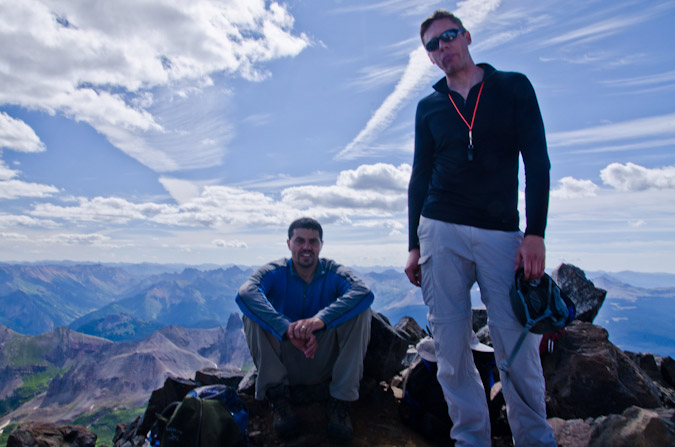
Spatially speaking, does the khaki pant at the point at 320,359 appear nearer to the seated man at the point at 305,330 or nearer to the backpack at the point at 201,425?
the seated man at the point at 305,330

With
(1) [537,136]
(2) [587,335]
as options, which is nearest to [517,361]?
(1) [537,136]

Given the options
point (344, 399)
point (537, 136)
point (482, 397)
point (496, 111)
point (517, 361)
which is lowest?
point (344, 399)

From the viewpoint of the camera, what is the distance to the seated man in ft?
20.0

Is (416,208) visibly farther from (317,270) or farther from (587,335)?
(587,335)

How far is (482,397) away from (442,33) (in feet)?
15.0

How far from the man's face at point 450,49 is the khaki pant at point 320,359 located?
13.9 feet

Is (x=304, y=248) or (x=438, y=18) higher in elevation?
(x=438, y=18)

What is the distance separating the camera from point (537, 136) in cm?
418

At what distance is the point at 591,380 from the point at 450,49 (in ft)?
22.9

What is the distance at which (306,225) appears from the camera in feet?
24.2

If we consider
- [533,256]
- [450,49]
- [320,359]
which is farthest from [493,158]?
[320,359]

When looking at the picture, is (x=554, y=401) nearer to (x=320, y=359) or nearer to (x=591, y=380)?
(x=591, y=380)

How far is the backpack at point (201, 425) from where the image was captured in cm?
506

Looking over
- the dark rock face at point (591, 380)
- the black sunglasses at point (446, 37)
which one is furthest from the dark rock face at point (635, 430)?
the black sunglasses at point (446, 37)
